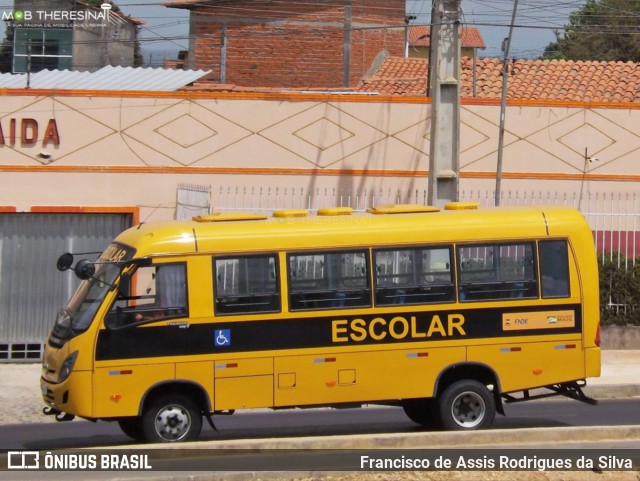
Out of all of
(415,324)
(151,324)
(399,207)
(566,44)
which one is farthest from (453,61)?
(566,44)

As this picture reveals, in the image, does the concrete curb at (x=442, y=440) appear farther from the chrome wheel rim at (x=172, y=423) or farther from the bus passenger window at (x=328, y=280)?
the bus passenger window at (x=328, y=280)

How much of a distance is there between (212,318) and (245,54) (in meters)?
27.0

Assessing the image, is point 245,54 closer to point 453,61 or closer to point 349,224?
point 453,61

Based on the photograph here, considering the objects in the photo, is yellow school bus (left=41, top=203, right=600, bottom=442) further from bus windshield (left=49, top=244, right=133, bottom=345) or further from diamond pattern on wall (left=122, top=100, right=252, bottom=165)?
diamond pattern on wall (left=122, top=100, right=252, bottom=165)

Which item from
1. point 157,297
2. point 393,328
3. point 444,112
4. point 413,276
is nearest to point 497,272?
point 413,276

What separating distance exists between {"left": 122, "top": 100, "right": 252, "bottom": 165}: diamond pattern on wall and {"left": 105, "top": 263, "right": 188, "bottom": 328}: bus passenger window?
30.1 ft

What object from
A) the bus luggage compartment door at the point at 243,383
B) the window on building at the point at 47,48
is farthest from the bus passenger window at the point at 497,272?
the window on building at the point at 47,48

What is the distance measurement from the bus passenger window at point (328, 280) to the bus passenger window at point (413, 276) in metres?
0.18

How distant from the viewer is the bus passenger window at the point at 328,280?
1098 centimetres

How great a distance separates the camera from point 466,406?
37.1 ft

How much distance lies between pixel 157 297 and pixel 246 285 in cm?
93

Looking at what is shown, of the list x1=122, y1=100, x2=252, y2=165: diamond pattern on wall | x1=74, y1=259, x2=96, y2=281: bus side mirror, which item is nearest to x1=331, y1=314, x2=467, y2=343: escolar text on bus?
x1=74, y1=259, x2=96, y2=281: bus side mirror

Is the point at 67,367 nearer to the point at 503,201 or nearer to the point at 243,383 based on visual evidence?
the point at 243,383

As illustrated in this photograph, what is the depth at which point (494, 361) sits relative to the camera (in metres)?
11.2
